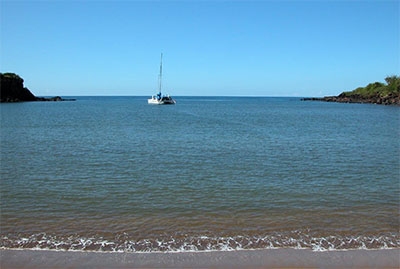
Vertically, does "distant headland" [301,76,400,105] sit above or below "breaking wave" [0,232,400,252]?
above

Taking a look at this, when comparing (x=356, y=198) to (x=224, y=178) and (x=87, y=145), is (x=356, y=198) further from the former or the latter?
(x=87, y=145)

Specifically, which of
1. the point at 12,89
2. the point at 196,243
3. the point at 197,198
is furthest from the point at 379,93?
the point at 196,243

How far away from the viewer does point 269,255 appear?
9453mm

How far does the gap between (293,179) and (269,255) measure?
30.3 feet

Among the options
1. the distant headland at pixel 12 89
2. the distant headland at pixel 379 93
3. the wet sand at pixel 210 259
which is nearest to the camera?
the wet sand at pixel 210 259

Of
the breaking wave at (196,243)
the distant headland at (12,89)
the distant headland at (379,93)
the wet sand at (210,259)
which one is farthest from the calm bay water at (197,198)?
the distant headland at (12,89)

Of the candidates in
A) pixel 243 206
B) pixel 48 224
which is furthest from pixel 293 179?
pixel 48 224

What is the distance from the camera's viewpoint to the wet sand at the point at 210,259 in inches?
348

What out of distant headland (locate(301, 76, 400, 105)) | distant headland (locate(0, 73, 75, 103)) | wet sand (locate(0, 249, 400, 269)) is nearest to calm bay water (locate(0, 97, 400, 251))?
wet sand (locate(0, 249, 400, 269))

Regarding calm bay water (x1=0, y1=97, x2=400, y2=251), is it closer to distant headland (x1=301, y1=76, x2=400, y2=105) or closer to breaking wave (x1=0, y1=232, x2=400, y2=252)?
breaking wave (x1=0, y1=232, x2=400, y2=252)

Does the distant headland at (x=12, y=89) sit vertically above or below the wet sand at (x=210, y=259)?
above

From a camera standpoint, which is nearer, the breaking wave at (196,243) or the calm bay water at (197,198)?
the breaking wave at (196,243)

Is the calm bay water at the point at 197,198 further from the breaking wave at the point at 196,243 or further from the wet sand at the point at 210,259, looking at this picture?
the wet sand at the point at 210,259

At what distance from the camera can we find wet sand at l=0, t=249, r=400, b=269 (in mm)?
8844
